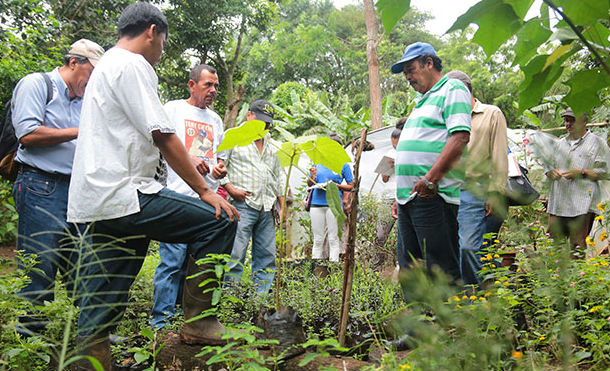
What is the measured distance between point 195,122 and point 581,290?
2.93 metres

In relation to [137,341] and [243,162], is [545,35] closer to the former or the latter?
[137,341]

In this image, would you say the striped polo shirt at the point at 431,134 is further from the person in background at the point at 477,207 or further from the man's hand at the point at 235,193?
the man's hand at the point at 235,193

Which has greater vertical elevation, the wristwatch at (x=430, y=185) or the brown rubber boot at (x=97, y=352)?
the wristwatch at (x=430, y=185)

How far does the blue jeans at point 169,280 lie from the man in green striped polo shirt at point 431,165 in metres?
1.61

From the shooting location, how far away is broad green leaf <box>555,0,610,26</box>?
90cm

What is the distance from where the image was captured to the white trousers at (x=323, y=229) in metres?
7.04

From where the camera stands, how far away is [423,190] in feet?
9.70

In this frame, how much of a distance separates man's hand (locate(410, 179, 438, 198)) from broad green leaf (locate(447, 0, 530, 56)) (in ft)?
6.35

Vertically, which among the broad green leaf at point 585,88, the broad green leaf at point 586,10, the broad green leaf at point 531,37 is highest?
the broad green leaf at point 531,37

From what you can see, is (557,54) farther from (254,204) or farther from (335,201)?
(254,204)

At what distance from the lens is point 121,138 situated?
7.38 ft

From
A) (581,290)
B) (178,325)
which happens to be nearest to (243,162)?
(178,325)

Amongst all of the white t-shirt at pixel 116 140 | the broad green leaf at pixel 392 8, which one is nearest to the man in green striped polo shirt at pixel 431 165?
the white t-shirt at pixel 116 140

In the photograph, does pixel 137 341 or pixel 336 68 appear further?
pixel 336 68
